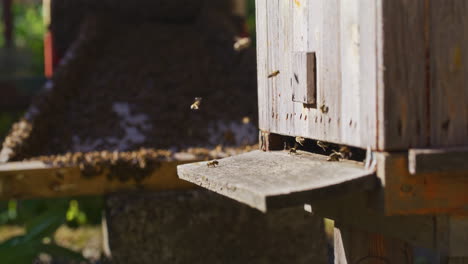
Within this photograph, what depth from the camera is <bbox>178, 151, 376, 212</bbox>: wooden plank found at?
221cm

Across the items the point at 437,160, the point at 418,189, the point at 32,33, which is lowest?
the point at 418,189

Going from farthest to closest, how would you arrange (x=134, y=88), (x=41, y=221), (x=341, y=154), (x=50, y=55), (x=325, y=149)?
1. (x=50, y=55)
2. (x=134, y=88)
3. (x=41, y=221)
4. (x=325, y=149)
5. (x=341, y=154)

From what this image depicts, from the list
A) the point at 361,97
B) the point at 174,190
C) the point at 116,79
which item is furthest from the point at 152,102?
the point at 361,97

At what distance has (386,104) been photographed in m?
2.32

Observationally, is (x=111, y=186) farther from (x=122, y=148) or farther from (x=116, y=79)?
(x=116, y=79)

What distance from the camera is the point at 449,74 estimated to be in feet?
7.80

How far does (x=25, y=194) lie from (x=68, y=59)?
101 inches

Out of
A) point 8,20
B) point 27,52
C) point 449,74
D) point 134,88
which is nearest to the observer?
point 449,74

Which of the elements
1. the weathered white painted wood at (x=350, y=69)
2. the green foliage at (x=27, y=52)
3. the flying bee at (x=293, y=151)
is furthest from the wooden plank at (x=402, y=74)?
the green foliage at (x=27, y=52)

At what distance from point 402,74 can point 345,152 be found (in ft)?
1.48

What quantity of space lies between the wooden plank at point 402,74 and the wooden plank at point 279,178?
0.18m

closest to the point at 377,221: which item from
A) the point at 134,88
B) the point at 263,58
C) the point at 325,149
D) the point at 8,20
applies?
the point at 325,149

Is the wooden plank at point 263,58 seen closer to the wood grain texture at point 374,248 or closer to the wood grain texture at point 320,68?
the wood grain texture at point 320,68

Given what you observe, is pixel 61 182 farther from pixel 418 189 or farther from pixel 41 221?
pixel 418 189
